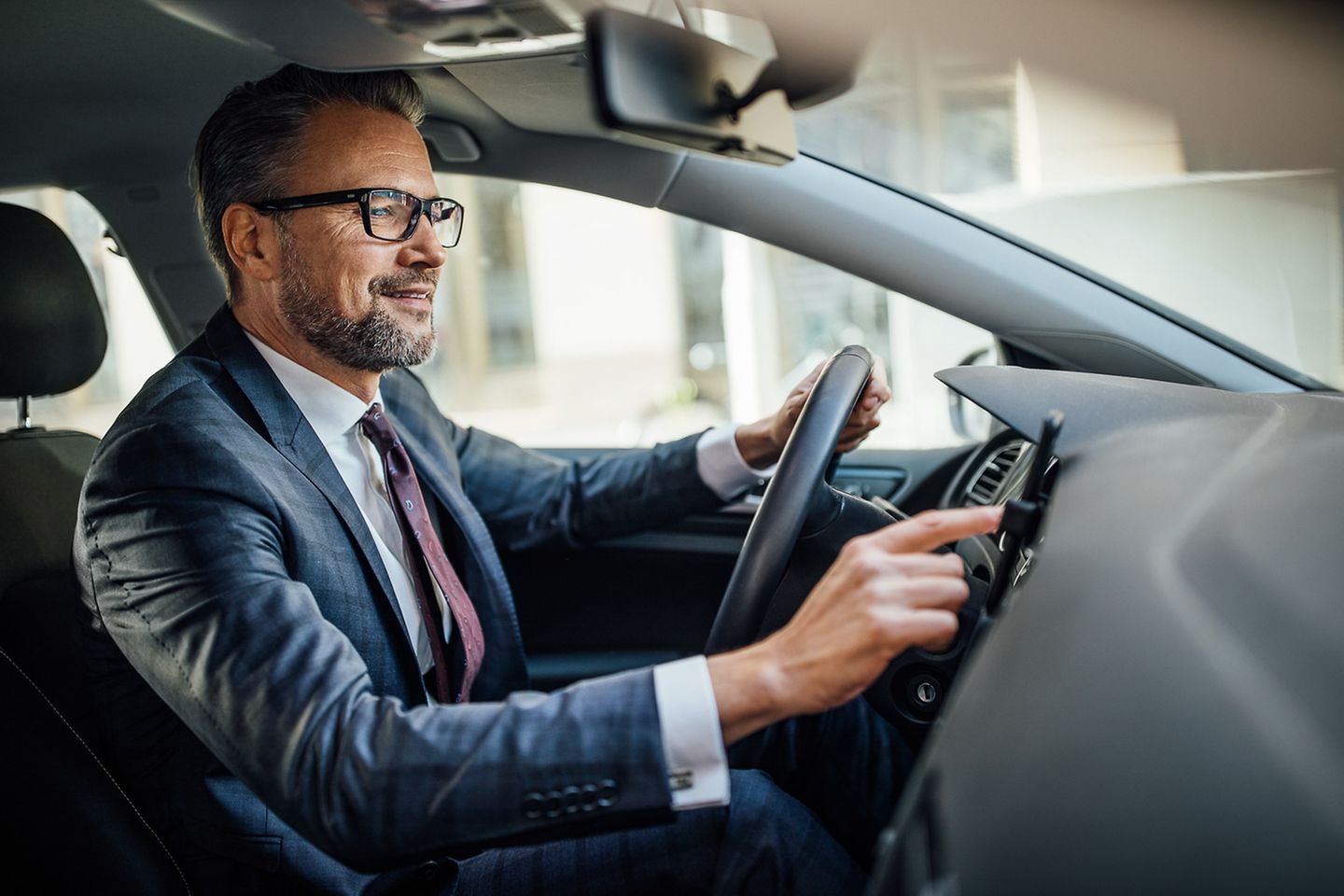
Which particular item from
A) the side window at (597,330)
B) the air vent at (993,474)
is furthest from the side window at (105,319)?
the side window at (597,330)

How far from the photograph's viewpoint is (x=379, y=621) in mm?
1351

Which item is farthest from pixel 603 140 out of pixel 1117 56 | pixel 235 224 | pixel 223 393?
pixel 1117 56

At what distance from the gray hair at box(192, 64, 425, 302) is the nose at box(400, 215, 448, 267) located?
0.17 m

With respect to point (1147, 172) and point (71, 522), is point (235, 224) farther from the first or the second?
point (1147, 172)

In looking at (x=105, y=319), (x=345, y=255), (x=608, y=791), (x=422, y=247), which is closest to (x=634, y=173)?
(x=422, y=247)

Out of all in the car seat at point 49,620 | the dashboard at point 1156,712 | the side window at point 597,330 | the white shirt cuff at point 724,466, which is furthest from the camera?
the side window at point 597,330

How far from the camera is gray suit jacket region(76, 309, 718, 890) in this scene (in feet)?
3.18

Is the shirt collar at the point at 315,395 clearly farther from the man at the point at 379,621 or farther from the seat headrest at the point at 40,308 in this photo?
the seat headrest at the point at 40,308

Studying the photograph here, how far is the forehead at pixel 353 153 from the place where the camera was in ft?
5.04

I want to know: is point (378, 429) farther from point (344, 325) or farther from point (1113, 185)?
point (1113, 185)

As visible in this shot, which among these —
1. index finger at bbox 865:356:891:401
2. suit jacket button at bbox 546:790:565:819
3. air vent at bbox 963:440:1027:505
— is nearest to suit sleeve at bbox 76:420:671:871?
suit jacket button at bbox 546:790:565:819

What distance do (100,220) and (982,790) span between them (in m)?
2.09

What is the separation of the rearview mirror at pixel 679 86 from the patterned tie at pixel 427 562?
704mm

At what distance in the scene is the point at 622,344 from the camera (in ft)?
31.6
